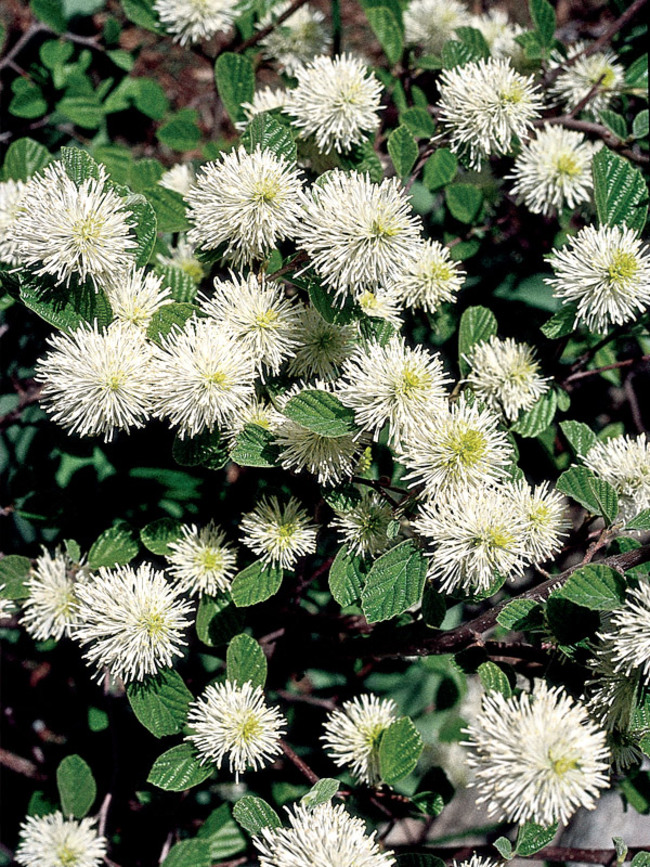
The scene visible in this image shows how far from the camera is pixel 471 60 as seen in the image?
1.16 metres

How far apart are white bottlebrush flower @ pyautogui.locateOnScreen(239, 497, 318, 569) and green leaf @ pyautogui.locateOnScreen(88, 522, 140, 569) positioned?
185 mm

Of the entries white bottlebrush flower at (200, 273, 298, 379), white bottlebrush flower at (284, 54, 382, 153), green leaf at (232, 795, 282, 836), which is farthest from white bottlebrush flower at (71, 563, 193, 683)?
white bottlebrush flower at (284, 54, 382, 153)

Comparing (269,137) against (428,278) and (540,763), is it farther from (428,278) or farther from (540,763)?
(540,763)

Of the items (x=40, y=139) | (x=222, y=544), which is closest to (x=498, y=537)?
(x=222, y=544)

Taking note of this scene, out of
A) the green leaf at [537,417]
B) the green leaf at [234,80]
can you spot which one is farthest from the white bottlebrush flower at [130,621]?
the green leaf at [234,80]

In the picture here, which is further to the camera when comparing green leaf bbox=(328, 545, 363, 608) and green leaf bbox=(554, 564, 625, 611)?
green leaf bbox=(328, 545, 363, 608)

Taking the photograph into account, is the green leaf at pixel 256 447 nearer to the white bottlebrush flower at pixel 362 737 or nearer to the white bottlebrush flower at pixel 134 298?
the white bottlebrush flower at pixel 134 298

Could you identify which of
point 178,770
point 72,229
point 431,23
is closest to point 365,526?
point 178,770

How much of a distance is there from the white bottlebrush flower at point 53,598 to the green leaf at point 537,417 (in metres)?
0.66

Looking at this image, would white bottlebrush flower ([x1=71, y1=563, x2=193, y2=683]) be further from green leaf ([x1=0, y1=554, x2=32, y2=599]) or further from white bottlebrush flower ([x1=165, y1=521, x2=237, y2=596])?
green leaf ([x1=0, y1=554, x2=32, y2=599])

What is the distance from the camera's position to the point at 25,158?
1208 mm

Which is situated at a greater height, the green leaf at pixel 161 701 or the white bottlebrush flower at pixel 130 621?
the white bottlebrush flower at pixel 130 621

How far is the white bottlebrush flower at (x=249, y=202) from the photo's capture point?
2.84 ft

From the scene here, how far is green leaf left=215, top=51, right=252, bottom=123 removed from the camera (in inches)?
45.6
